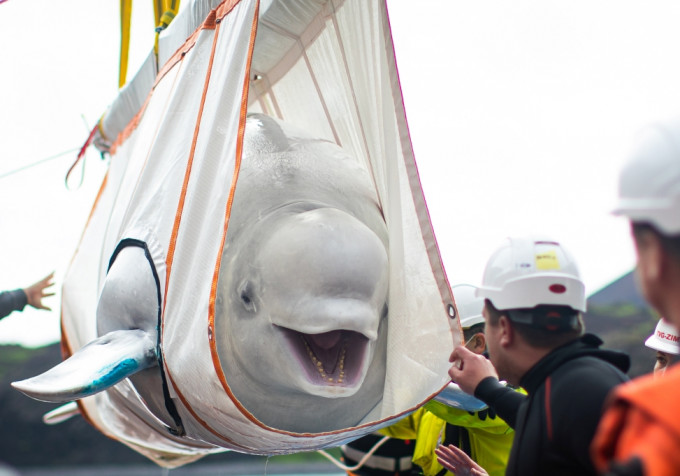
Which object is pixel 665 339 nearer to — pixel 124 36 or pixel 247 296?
pixel 247 296

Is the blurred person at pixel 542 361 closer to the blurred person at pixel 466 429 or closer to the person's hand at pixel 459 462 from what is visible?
the person's hand at pixel 459 462

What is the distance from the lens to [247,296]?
8.59 feet

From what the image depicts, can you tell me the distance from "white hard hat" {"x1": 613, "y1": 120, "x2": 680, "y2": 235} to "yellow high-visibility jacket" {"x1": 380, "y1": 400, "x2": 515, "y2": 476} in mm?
1975

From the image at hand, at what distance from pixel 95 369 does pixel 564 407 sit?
1.73 meters

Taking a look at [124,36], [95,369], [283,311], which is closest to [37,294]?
[124,36]

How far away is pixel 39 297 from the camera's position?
4758 millimetres

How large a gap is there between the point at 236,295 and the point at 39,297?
2668 mm

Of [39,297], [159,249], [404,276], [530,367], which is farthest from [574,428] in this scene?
[39,297]

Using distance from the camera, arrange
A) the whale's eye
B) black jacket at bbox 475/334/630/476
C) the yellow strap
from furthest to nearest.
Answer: the yellow strap, the whale's eye, black jacket at bbox 475/334/630/476

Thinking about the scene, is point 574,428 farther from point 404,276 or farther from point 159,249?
point 159,249

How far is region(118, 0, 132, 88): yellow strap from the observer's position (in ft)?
16.9

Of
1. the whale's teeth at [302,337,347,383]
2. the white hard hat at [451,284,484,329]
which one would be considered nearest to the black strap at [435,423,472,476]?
the white hard hat at [451,284,484,329]

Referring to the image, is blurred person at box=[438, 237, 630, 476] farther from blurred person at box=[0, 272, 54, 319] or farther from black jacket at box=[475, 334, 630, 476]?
blurred person at box=[0, 272, 54, 319]

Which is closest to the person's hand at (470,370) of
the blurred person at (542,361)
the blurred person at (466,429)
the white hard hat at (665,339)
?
the blurred person at (542,361)
